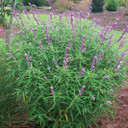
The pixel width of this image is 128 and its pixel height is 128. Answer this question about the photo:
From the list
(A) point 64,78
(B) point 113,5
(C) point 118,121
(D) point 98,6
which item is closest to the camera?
(A) point 64,78

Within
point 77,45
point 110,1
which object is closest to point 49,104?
point 77,45

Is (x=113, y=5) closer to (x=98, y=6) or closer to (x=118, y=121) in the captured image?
(x=98, y=6)

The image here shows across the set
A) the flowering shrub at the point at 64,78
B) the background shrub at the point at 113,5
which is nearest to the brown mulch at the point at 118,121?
the flowering shrub at the point at 64,78

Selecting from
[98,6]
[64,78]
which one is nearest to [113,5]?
[98,6]

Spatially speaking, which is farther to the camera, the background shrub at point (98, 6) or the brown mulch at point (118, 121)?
the background shrub at point (98, 6)

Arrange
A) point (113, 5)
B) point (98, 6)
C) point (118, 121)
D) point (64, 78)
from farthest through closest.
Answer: point (98, 6) < point (113, 5) < point (118, 121) < point (64, 78)

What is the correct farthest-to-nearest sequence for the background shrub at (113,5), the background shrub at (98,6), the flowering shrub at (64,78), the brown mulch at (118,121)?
the background shrub at (98,6) → the background shrub at (113,5) → the brown mulch at (118,121) → the flowering shrub at (64,78)

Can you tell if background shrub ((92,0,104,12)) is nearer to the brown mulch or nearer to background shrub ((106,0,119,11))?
background shrub ((106,0,119,11))

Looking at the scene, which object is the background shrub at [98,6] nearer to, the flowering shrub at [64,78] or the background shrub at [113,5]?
the background shrub at [113,5]

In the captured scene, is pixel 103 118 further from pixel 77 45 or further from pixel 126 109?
pixel 77 45

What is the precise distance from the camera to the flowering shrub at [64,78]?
7.34 ft

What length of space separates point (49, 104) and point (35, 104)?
17cm

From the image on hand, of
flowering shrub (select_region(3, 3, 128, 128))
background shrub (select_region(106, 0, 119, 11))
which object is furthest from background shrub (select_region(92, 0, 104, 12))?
flowering shrub (select_region(3, 3, 128, 128))

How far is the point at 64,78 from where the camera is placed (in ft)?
7.44
